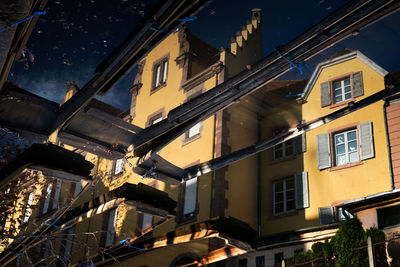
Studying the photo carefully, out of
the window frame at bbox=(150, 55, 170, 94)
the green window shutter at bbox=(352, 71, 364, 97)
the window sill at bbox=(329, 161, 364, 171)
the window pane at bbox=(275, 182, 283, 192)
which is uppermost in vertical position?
the window frame at bbox=(150, 55, 170, 94)

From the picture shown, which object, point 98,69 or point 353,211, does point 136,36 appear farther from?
point 353,211

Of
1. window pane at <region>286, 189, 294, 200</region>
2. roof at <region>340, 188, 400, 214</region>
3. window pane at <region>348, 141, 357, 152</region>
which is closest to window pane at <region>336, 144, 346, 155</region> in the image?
window pane at <region>348, 141, 357, 152</region>

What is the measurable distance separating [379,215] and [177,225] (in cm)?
881

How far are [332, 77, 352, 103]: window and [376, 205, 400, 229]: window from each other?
6.66 metres

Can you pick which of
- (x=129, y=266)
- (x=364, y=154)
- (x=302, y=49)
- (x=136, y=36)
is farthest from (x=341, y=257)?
(x=129, y=266)

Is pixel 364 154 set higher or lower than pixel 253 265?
higher

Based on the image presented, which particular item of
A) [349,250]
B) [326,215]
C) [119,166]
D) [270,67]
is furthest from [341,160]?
[270,67]

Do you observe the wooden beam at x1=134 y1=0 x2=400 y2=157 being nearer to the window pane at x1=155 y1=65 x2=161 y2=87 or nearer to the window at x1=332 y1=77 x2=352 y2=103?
the window at x1=332 y1=77 x2=352 y2=103

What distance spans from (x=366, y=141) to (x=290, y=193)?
3.96 m

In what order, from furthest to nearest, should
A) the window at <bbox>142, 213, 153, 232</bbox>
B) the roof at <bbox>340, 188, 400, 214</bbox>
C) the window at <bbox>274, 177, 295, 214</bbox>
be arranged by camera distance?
the window at <bbox>142, 213, 153, 232</bbox>
the window at <bbox>274, 177, 295, 214</bbox>
the roof at <bbox>340, 188, 400, 214</bbox>

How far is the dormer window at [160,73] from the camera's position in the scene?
83.7 ft

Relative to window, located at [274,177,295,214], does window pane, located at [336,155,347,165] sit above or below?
above

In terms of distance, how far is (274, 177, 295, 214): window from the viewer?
19641mm

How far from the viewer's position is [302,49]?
6188 millimetres
